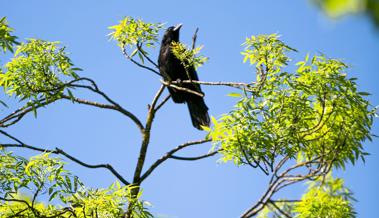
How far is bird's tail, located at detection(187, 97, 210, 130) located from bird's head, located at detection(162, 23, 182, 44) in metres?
1.20

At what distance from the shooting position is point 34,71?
5449 mm

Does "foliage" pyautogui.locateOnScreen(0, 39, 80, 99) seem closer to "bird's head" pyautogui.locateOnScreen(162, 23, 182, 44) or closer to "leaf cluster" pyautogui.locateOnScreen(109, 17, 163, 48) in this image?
"leaf cluster" pyautogui.locateOnScreen(109, 17, 163, 48)

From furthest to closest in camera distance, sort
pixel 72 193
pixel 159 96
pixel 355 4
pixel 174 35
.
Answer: pixel 174 35
pixel 159 96
pixel 72 193
pixel 355 4

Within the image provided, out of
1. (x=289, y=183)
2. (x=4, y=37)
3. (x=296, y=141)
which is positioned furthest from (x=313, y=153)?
(x=4, y=37)

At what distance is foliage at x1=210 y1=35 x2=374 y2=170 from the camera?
473cm

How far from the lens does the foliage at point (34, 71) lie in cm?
539

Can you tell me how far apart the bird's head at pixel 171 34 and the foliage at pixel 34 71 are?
9.26ft

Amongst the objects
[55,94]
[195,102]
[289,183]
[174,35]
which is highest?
[174,35]

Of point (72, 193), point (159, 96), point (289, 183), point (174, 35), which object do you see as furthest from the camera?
point (174, 35)

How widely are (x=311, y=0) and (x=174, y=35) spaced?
26.0ft

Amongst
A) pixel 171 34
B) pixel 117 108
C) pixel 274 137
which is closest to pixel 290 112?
pixel 274 137

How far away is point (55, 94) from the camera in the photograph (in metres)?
5.49

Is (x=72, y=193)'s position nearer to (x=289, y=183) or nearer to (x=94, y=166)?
(x=94, y=166)

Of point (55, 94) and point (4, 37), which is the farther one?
point (55, 94)
